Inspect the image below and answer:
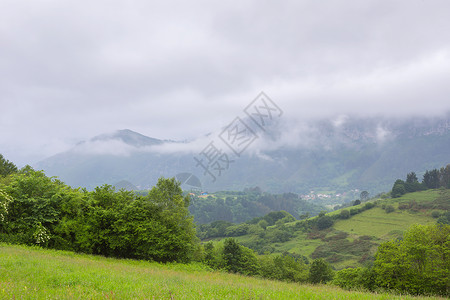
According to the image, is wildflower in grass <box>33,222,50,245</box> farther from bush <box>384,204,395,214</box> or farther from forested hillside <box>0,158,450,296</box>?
bush <box>384,204,395,214</box>

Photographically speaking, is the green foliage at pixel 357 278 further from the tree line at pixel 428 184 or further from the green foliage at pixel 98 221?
the tree line at pixel 428 184

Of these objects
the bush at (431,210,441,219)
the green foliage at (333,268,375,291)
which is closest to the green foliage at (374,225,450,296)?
the green foliage at (333,268,375,291)

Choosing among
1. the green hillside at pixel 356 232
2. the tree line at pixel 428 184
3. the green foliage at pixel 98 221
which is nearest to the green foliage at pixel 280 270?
the green hillside at pixel 356 232

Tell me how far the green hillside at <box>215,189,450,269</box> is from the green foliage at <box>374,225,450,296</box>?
3427 inches

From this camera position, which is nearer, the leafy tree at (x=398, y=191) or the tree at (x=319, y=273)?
the tree at (x=319, y=273)

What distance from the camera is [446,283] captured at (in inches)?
1233

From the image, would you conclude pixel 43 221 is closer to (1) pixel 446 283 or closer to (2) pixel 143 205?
(2) pixel 143 205

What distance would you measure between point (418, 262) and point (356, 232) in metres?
130

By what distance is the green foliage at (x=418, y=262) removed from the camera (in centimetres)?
3170

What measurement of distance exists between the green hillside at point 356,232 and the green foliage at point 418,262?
8705 cm

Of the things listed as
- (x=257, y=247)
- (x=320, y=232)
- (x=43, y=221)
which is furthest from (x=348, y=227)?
(x=43, y=221)

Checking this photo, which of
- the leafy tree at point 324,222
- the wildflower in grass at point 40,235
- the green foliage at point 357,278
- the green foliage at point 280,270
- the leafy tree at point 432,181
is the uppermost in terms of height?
the leafy tree at point 432,181

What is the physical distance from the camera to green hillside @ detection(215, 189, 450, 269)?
422ft

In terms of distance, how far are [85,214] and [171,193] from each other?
10035 mm
